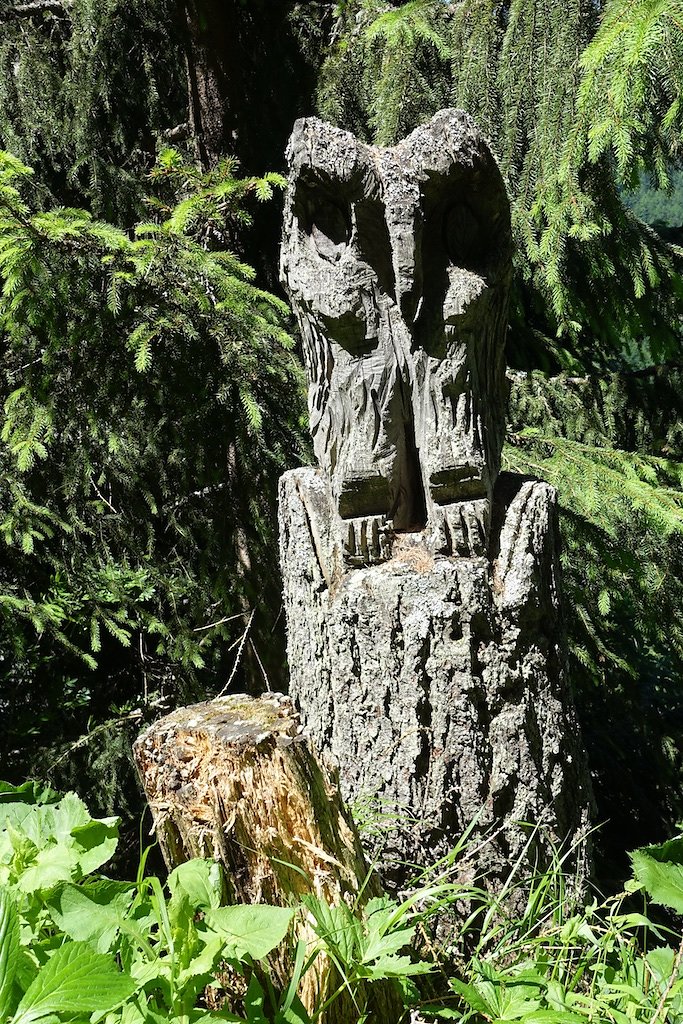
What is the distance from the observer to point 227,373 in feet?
12.4

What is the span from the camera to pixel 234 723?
1503 mm

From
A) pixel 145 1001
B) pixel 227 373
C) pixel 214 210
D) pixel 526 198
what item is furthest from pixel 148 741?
pixel 526 198

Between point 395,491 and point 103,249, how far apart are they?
2.03 meters

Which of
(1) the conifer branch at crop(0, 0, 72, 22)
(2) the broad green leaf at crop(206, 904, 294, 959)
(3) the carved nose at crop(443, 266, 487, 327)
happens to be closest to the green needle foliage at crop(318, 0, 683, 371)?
(3) the carved nose at crop(443, 266, 487, 327)

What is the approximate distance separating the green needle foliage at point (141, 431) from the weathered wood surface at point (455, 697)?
1598 millimetres

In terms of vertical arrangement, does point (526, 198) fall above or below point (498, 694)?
above

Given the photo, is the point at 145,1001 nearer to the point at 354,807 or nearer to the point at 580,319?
the point at 354,807

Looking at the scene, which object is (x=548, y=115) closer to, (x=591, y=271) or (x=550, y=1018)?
(x=591, y=271)

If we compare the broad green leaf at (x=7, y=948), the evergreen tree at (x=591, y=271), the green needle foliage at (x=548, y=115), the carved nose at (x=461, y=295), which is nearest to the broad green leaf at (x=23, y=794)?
the broad green leaf at (x=7, y=948)

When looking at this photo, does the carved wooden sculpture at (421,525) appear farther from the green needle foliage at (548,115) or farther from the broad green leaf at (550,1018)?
the green needle foliage at (548,115)

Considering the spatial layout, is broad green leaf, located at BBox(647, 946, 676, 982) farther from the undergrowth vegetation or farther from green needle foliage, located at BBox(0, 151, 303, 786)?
green needle foliage, located at BBox(0, 151, 303, 786)

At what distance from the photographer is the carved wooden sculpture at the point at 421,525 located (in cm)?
204

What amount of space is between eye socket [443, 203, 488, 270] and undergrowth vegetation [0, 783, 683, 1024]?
1.50 metres

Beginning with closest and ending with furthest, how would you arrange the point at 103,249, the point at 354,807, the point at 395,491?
1. the point at 354,807
2. the point at 395,491
3. the point at 103,249
